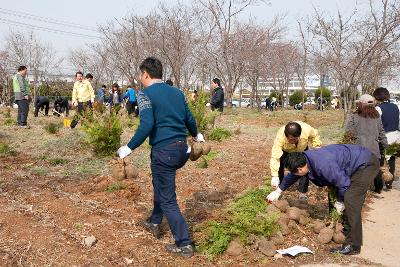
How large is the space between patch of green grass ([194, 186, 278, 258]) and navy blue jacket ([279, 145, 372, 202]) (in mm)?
679

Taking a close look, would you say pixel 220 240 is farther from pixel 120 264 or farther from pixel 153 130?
pixel 153 130

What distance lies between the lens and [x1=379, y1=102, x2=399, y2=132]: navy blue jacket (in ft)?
20.6

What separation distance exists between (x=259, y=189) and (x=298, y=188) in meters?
0.74

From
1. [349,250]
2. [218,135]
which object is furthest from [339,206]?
[218,135]

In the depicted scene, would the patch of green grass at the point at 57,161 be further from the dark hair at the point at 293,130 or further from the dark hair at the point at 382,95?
the dark hair at the point at 382,95

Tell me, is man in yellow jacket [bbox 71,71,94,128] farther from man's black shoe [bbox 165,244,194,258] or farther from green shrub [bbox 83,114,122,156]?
man's black shoe [bbox 165,244,194,258]

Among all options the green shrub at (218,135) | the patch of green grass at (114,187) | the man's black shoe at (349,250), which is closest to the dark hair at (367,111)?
the man's black shoe at (349,250)

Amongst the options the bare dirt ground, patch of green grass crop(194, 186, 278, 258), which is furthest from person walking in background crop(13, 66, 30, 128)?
patch of green grass crop(194, 186, 278, 258)

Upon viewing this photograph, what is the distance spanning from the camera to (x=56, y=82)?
3791 cm

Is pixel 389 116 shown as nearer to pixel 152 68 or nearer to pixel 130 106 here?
pixel 152 68

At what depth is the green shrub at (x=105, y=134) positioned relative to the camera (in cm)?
725

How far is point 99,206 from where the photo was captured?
4941 millimetres

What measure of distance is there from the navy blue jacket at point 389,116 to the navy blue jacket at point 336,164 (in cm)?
246

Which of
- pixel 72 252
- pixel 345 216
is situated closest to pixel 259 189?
pixel 345 216
